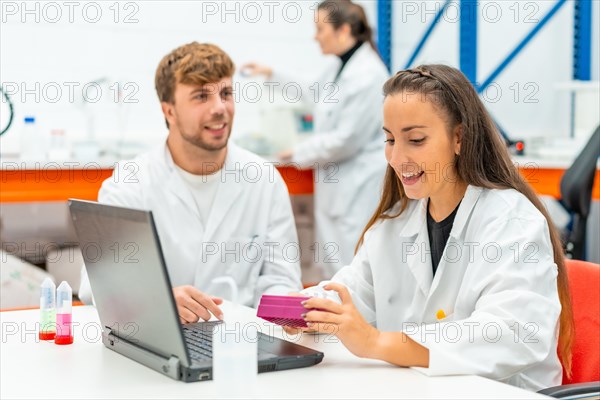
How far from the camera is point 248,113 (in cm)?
412

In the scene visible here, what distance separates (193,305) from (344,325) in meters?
0.35

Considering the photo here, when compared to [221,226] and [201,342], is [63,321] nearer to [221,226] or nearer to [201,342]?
[201,342]

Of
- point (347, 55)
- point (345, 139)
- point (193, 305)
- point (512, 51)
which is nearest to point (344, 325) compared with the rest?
point (193, 305)

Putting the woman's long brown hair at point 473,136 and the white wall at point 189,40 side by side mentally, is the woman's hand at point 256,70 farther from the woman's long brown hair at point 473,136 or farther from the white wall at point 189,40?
the woman's long brown hair at point 473,136

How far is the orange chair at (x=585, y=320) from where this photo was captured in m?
1.43

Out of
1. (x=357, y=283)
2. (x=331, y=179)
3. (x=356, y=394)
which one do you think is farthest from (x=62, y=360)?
(x=331, y=179)

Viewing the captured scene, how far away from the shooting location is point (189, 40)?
3.94m

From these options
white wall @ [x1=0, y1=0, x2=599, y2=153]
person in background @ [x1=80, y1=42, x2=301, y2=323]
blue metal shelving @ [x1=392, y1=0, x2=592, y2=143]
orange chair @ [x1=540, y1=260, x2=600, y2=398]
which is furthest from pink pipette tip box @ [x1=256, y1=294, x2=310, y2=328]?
blue metal shelving @ [x1=392, y1=0, x2=592, y2=143]

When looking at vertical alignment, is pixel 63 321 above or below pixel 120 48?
below

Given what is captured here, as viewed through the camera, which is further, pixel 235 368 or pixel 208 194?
pixel 208 194

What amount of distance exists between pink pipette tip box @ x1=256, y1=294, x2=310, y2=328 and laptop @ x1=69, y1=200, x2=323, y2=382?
38mm

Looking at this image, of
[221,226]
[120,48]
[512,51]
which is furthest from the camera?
[120,48]

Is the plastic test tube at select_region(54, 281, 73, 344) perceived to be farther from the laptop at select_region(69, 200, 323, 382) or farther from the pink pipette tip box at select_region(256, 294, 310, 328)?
the pink pipette tip box at select_region(256, 294, 310, 328)

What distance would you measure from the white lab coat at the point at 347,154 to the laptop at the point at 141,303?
204 centimetres
